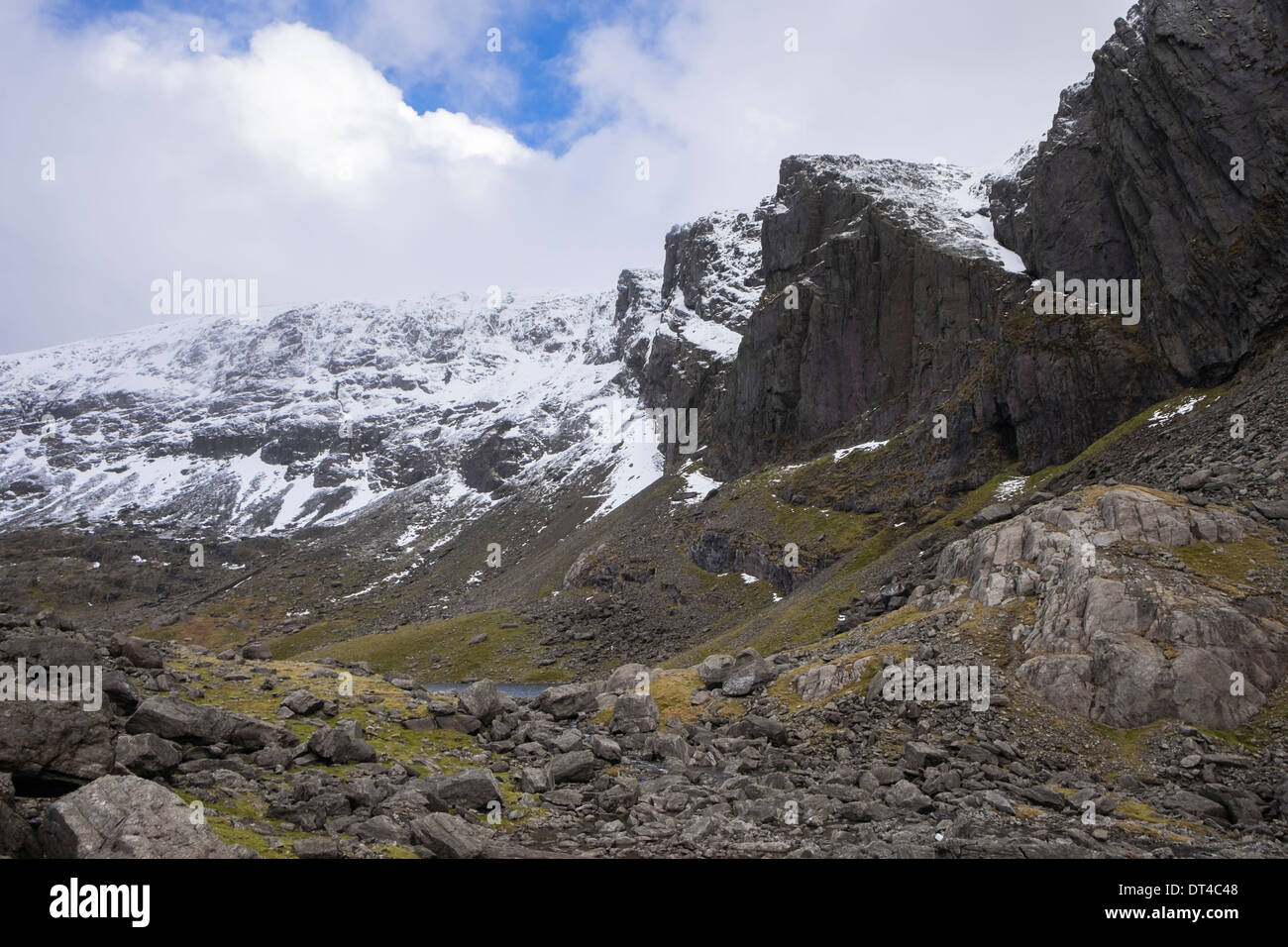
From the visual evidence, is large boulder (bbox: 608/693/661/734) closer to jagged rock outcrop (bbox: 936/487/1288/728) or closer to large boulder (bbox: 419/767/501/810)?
large boulder (bbox: 419/767/501/810)

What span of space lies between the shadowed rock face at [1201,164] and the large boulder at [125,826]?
103 metres

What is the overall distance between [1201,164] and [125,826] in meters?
115

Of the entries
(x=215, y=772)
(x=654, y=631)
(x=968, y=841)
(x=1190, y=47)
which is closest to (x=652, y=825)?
(x=968, y=841)

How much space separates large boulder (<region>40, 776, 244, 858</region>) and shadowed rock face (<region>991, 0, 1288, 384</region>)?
102512 mm

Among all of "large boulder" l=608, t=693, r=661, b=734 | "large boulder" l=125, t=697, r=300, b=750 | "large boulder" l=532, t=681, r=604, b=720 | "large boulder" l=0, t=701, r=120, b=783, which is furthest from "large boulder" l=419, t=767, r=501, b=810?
"large boulder" l=532, t=681, r=604, b=720

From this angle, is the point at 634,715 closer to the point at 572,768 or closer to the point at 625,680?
the point at 572,768

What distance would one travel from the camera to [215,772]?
73.2ft

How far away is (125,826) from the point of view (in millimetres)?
14047

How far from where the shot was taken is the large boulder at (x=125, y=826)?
13695 millimetres

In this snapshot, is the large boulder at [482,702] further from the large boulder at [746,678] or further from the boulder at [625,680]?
the large boulder at [746,678]

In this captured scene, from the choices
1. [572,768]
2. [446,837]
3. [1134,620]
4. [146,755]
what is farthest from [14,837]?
[1134,620]
